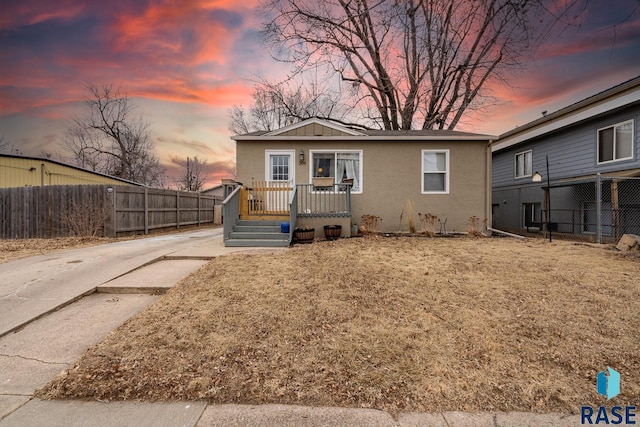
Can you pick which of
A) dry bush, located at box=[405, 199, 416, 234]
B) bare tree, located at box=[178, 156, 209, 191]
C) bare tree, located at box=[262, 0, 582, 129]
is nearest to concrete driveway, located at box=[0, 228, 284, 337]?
dry bush, located at box=[405, 199, 416, 234]

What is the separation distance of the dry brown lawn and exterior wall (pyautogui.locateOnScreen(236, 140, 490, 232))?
16.7 ft

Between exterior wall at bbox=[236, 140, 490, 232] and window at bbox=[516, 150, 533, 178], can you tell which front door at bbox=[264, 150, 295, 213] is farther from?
window at bbox=[516, 150, 533, 178]

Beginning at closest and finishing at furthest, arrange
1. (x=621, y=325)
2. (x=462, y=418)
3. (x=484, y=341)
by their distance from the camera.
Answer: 1. (x=462, y=418)
2. (x=484, y=341)
3. (x=621, y=325)

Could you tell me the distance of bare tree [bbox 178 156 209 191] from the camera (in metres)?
33.5

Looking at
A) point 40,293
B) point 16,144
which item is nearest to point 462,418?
point 40,293

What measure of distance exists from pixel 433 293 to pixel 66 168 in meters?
19.4

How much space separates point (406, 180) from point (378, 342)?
778 centimetres

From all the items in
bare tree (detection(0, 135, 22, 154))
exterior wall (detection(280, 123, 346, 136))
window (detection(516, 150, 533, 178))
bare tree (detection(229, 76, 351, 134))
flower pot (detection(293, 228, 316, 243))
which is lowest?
flower pot (detection(293, 228, 316, 243))

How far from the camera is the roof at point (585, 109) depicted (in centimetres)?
873

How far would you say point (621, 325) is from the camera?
294 cm

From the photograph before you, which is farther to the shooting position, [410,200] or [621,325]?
[410,200]

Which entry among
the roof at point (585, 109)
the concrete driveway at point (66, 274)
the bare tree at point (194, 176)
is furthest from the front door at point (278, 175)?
the bare tree at point (194, 176)

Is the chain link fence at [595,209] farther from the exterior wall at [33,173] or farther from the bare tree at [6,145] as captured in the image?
the bare tree at [6,145]

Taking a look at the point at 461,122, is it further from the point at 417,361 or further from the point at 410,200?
the point at 417,361
